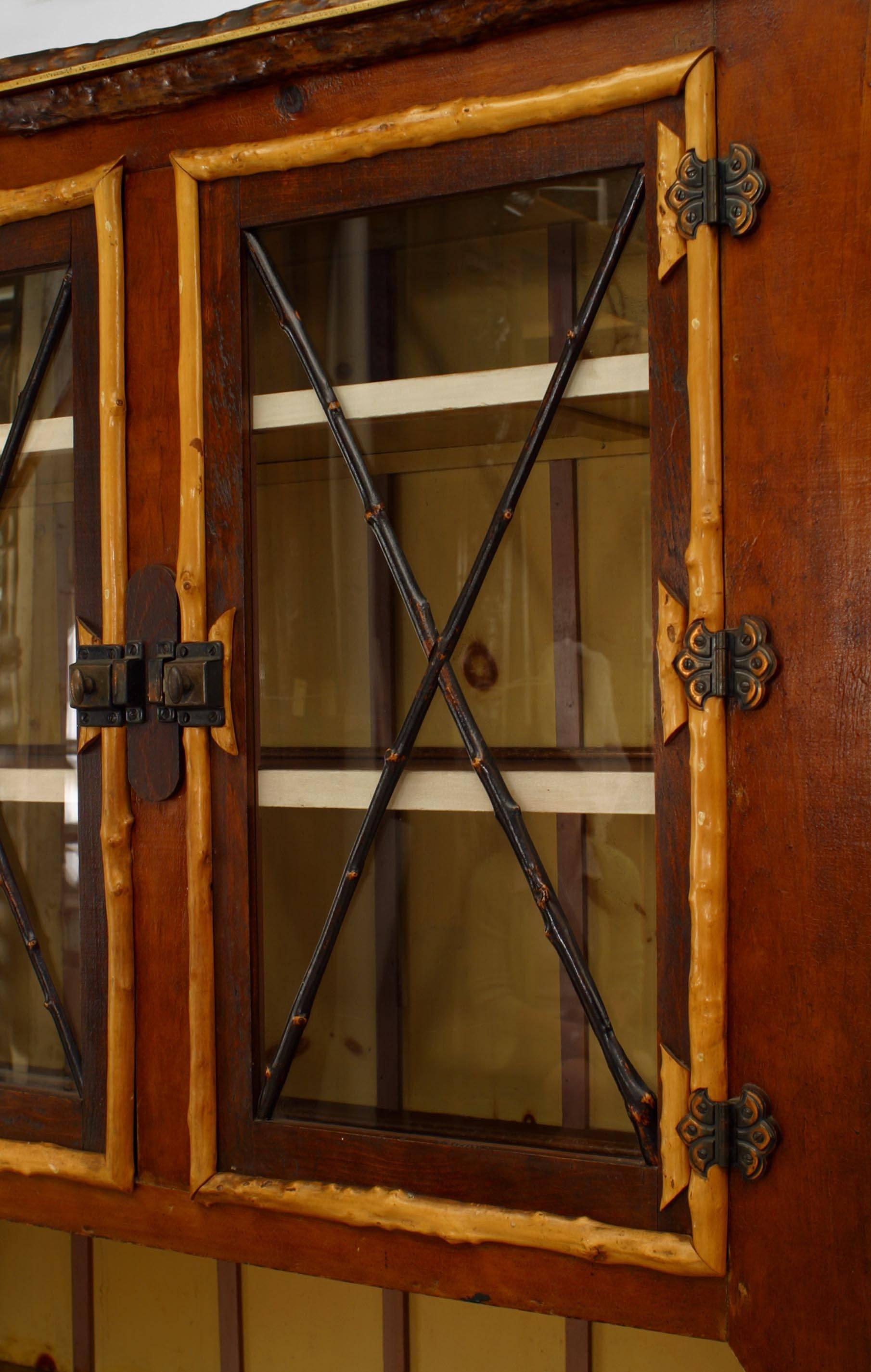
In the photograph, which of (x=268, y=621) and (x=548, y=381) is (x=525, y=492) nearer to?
(x=548, y=381)

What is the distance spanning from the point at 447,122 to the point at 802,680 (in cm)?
45

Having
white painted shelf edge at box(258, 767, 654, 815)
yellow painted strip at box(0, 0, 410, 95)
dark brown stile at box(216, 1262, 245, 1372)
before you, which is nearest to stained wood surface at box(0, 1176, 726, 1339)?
white painted shelf edge at box(258, 767, 654, 815)

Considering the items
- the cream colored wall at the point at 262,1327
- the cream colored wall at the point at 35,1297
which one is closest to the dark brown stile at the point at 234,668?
the cream colored wall at the point at 262,1327

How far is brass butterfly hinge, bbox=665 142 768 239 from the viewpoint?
70 cm

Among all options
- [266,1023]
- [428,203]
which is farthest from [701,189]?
[266,1023]

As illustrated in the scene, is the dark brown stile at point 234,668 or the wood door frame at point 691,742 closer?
the wood door frame at point 691,742

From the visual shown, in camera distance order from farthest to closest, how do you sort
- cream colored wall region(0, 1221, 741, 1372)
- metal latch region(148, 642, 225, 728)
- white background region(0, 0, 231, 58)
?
cream colored wall region(0, 1221, 741, 1372) < white background region(0, 0, 231, 58) < metal latch region(148, 642, 225, 728)

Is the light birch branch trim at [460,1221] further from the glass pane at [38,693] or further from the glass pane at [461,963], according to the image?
the glass pane at [38,693]

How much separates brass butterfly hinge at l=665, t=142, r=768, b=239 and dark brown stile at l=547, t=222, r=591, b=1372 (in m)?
0.08

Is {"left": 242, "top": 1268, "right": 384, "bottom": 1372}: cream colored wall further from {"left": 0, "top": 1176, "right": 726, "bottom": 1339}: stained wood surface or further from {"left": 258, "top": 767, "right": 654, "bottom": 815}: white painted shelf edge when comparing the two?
{"left": 258, "top": 767, "right": 654, "bottom": 815}: white painted shelf edge

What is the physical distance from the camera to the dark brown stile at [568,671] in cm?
77

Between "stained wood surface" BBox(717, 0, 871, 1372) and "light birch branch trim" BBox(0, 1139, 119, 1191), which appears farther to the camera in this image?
"light birch branch trim" BBox(0, 1139, 119, 1191)

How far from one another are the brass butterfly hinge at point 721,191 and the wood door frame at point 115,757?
427 millimetres

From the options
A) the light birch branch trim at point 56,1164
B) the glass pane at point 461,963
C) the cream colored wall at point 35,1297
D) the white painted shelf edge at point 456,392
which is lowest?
the cream colored wall at point 35,1297
